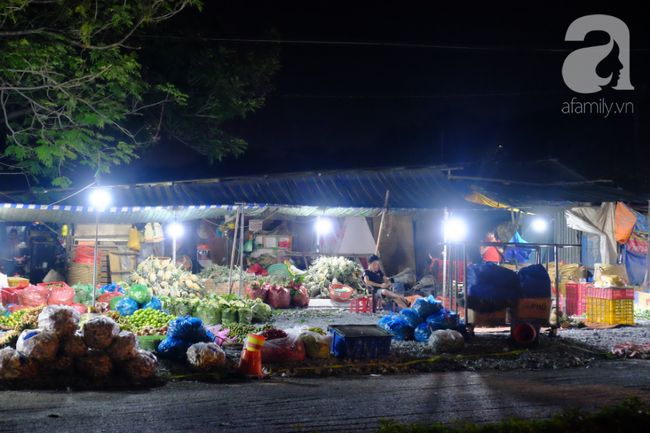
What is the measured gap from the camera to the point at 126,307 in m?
9.91

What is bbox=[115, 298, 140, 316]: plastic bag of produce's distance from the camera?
988 centimetres

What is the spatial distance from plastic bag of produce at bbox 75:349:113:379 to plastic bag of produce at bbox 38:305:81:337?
1.27 feet

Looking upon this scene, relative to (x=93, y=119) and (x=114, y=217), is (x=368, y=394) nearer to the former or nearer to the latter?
(x=93, y=119)

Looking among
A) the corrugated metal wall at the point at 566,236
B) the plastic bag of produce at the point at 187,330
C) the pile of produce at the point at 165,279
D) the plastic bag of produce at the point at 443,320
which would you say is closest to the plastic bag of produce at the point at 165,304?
the pile of produce at the point at 165,279

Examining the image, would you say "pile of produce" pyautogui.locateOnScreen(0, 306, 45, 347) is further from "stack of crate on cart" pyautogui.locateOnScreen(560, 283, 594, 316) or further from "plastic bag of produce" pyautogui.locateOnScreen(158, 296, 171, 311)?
"stack of crate on cart" pyautogui.locateOnScreen(560, 283, 594, 316)

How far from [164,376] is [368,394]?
2666 mm

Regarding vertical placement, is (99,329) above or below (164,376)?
above

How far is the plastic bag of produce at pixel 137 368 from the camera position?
586 cm

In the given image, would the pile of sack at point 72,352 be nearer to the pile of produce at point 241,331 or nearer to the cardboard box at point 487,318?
the pile of produce at point 241,331

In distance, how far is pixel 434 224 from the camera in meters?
18.7

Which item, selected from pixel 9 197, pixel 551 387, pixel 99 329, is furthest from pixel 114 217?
pixel 551 387

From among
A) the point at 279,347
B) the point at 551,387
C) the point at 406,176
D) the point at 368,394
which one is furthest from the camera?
the point at 406,176

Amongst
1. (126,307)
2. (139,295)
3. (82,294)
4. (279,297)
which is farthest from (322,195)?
(82,294)

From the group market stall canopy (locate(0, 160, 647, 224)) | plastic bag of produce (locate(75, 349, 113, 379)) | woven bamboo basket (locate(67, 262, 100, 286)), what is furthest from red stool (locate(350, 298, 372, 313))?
woven bamboo basket (locate(67, 262, 100, 286))
